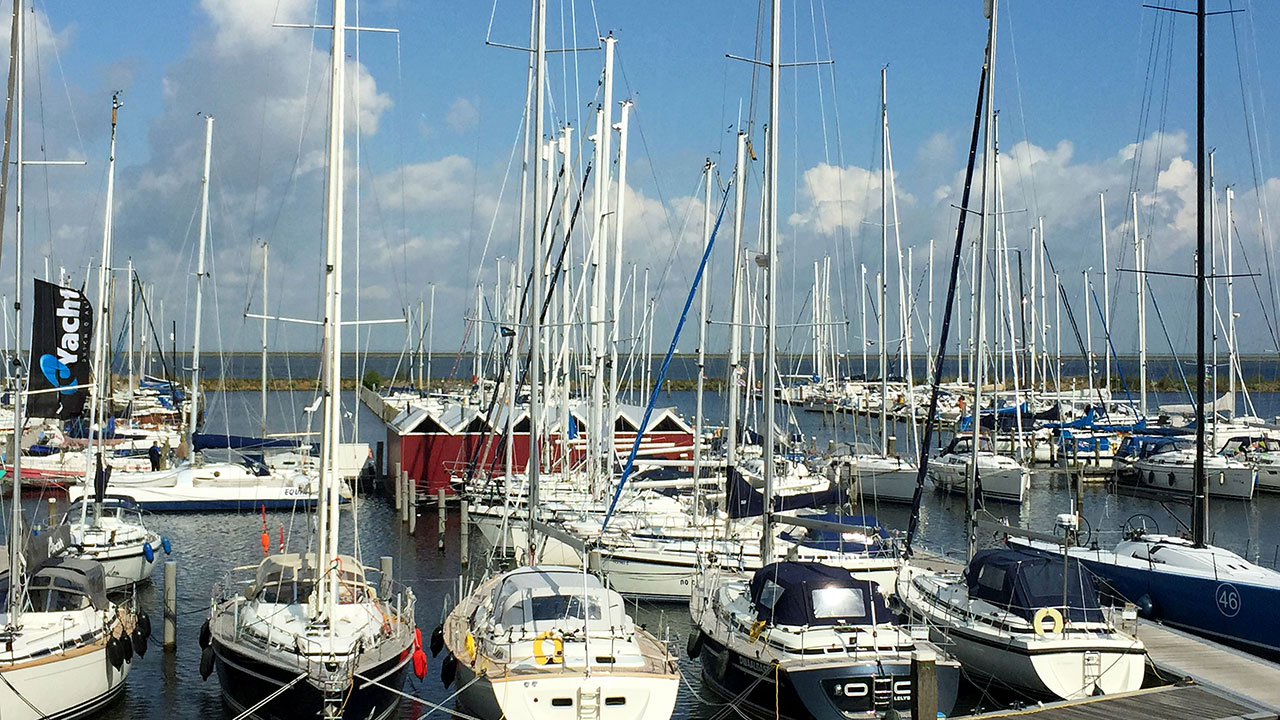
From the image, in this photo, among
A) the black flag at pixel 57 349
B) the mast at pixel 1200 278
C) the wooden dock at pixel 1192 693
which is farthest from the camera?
the mast at pixel 1200 278

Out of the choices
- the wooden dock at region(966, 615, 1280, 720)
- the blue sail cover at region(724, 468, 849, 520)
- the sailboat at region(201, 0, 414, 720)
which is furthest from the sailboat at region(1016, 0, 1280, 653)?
the sailboat at region(201, 0, 414, 720)

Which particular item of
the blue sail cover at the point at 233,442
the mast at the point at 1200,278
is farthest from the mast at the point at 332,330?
the blue sail cover at the point at 233,442

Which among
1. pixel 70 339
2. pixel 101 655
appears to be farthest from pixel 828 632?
pixel 70 339

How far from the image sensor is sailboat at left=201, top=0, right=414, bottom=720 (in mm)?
17328

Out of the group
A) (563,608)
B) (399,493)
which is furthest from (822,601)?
(399,493)

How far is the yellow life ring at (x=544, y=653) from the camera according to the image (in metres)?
17.2

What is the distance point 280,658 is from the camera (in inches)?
699

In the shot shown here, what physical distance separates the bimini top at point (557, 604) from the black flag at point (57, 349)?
34.2ft

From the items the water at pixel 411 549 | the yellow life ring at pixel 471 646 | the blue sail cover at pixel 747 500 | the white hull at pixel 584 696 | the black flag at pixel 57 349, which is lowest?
the water at pixel 411 549

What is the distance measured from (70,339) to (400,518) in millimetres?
20608

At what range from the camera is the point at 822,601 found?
64.0 ft

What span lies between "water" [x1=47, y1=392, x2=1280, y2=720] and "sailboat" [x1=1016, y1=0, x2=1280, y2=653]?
1166 millimetres

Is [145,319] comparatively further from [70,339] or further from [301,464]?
[70,339]

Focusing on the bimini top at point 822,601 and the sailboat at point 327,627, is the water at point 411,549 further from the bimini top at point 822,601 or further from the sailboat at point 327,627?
the bimini top at point 822,601
